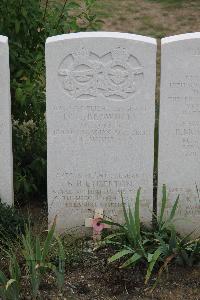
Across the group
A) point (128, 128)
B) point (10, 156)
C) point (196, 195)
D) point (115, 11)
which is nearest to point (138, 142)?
point (128, 128)

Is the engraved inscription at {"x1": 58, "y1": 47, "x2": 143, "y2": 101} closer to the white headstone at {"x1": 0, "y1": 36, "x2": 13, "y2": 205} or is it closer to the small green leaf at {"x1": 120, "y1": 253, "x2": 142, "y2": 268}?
the white headstone at {"x1": 0, "y1": 36, "x2": 13, "y2": 205}

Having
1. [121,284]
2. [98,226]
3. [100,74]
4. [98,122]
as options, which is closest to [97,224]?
[98,226]

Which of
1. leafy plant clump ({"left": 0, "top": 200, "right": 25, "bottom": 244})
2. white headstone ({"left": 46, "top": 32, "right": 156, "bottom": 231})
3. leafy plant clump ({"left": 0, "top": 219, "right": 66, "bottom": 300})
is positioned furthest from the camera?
leafy plant clump ({"left": 0, "top": 200, "right": 25, "bottom": 244})

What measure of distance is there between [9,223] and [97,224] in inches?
26.7

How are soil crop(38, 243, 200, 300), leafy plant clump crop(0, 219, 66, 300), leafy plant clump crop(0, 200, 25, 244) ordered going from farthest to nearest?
leafy plant clump crop(0, 200, 25, 244) → soil crop(38, 243, 200, 300) → leafy plant clump crop(0, 219, 66, 300)

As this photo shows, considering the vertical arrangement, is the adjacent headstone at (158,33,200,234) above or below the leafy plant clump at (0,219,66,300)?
above

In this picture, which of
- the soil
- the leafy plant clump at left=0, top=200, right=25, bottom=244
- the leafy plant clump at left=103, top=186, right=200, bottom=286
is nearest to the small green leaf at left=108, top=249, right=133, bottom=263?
the leafy plant clump at left=103, top=186, right=200, bottom=286

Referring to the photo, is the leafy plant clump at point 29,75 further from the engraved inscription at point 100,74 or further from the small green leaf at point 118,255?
the small green leaf at point 118,255

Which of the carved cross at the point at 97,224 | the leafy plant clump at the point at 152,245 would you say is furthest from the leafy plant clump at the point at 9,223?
the leafy plant clump at the point at 152,245

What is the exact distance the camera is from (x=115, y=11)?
10773 millimetres

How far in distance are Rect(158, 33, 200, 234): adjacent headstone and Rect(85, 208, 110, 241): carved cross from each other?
0.49 m

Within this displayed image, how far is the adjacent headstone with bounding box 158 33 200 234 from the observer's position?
493 centimetres

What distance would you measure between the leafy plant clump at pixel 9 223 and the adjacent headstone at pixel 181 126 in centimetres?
112

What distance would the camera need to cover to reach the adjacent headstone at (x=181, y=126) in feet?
16.2
